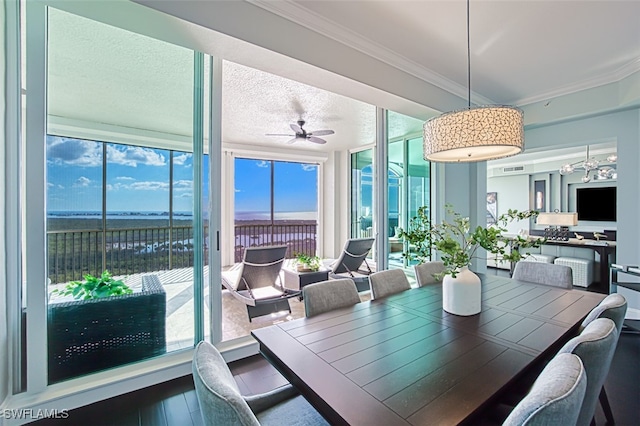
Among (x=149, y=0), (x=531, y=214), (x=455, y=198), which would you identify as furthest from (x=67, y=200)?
(x=455, y=198)

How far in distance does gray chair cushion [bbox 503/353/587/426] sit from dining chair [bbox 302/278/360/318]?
1258 mm

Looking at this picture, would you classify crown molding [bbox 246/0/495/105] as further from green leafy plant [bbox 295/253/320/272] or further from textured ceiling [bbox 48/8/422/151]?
green leafy plant [bbox 295/253/320/272]

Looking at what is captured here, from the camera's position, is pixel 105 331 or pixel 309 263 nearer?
pixel 105 331

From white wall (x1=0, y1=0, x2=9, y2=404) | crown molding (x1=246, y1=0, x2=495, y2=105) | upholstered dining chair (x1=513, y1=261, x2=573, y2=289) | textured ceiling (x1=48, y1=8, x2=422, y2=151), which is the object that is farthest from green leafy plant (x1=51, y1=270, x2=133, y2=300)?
upholstered dining chair (x1=513, y1=261, x2=573, y2=289)

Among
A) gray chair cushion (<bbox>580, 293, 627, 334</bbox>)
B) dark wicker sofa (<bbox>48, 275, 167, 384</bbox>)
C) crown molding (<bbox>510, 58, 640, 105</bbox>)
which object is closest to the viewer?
gray chair cushion (<bbox>580, 293, 627, 334</bbox>)

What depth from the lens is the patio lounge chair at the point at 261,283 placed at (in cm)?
345

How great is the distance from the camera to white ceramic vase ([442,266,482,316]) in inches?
70.1

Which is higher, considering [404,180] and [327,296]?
[404,180]

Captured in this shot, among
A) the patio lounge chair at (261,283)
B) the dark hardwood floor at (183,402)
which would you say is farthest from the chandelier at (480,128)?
the patio lounge chair at (261,283)

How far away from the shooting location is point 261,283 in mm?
3732

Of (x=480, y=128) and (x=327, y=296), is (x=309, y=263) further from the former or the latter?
(x=480, y=128)

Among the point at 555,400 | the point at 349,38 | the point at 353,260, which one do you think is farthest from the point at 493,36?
the point at 353,260

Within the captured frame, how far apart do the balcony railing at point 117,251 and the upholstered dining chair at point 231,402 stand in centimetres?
147

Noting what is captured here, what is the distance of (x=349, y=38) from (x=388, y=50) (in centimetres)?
49
